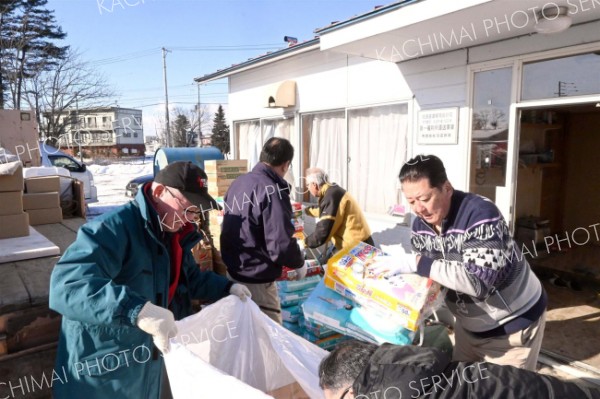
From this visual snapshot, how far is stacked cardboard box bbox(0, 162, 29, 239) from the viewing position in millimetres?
2514

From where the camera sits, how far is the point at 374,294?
223 centimetres

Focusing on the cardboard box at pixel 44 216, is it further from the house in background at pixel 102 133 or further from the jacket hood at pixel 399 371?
the house in background at pixel 102 133

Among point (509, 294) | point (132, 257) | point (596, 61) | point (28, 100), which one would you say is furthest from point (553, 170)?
point (28, 100)

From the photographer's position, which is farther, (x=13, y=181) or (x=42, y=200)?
(x=42, y=200)

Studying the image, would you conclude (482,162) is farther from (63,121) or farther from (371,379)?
(63,121)

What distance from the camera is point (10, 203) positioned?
99.9 inches

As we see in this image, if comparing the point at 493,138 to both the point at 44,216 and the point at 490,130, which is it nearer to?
the point at 490,130

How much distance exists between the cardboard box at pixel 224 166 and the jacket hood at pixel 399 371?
4.79 metres

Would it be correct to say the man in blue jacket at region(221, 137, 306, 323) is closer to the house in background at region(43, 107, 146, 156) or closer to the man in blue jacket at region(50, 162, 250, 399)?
the man in blue jacket at region(50, 162, 250, 399)

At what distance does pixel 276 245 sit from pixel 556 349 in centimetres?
281

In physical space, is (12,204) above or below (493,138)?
below

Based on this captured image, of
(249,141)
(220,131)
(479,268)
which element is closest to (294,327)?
(479,268)

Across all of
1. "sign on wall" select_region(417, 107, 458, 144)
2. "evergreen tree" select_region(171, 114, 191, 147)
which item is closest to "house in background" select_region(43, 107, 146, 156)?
"evergreen tree" select_region(171, 114, 191, 147)

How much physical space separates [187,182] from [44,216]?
2.23 meters
